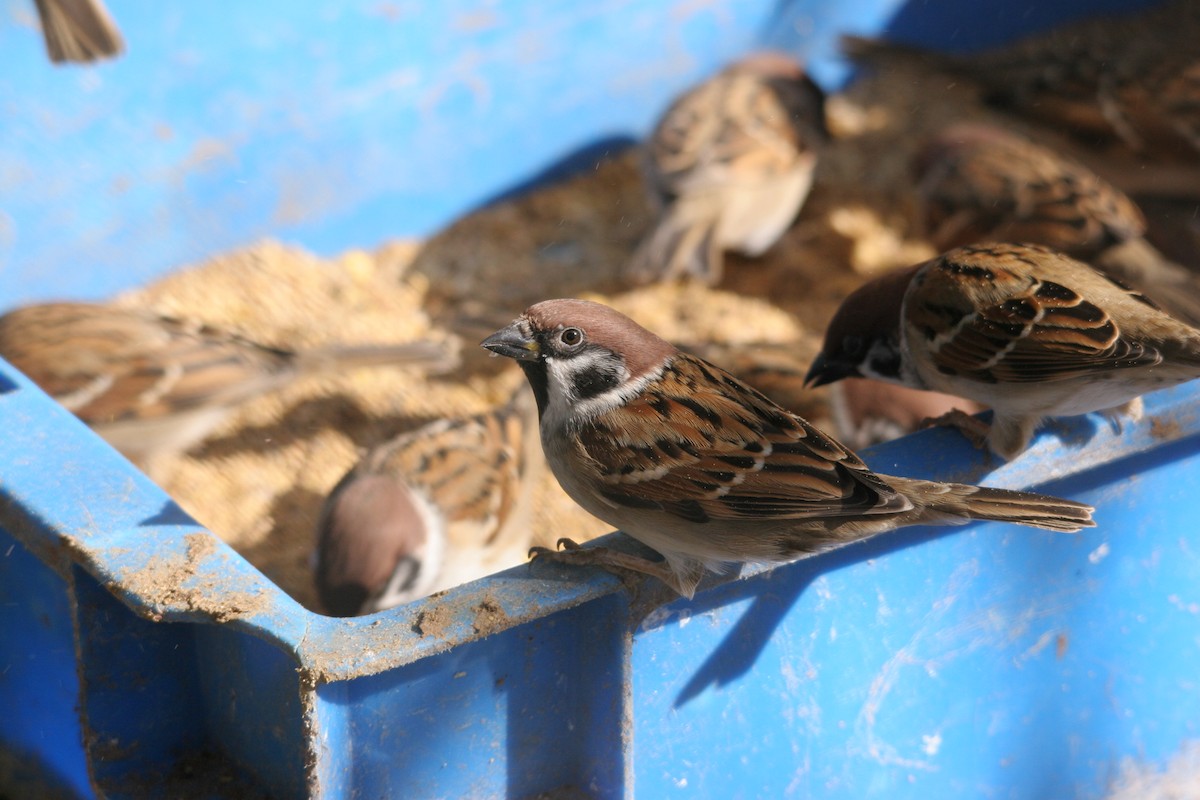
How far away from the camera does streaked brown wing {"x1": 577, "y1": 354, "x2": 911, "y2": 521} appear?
178cm

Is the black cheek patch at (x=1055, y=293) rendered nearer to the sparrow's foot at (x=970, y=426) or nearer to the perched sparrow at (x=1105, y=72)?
the sparrow's foot at (x=970, y=426)

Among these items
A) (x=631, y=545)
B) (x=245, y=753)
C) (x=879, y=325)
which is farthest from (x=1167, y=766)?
(x=245, y=753)

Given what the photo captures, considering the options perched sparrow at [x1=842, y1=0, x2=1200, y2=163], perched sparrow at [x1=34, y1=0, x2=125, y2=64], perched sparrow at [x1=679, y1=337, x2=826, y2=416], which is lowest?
perched sparrow at [x1=679, y1=337, x2=826, y2=416]

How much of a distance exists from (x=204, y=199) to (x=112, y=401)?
3.10 feet

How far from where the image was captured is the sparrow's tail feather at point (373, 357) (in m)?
3.38

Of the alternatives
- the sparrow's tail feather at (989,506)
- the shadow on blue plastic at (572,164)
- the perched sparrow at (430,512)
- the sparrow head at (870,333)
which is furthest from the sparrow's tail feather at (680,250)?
the sparrow's tail feather at (989,506)

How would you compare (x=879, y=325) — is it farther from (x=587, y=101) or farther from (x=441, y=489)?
(x=587, y=101)

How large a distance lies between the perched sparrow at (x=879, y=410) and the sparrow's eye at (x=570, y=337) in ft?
4.13

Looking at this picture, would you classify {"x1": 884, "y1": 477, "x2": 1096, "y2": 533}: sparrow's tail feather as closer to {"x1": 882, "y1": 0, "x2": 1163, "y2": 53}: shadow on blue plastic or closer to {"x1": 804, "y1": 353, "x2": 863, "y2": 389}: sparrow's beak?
{"x1": 804, "y1": 353, "x2": 863, "y2": 389}: sparrow's beak

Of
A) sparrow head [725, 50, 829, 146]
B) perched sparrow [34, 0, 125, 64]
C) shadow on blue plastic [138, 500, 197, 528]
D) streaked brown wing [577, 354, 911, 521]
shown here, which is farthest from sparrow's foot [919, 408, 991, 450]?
sparrow head [725, 50, 829, 146]

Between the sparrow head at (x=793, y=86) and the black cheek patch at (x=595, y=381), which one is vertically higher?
the black cheek patch at (x=595, y=381)

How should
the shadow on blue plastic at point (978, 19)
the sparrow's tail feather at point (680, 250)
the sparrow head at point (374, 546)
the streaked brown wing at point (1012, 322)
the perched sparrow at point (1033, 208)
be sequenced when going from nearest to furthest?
1. the streaked brown wing at point (1012, 322)
2. the sparrow head at point (374, 546)
3. the perched sparrow at point (1033, 208)
4. the sparrow's tail feather at point (680, 250)
5. the shadow on blue plastic at point (978, 19)

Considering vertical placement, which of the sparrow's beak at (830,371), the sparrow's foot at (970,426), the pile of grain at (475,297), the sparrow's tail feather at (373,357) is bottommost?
the pile of grain at (475,297)

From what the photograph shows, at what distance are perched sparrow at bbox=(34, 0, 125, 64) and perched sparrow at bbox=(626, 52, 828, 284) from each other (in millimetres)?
1648
